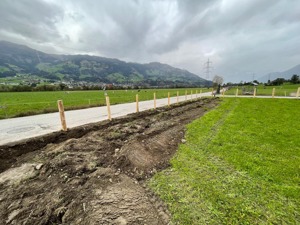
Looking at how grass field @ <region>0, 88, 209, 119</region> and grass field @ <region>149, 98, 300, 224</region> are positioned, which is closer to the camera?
grass field @ <region>149, 98, 300, 224</region>

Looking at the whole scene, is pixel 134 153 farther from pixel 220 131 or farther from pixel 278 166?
pixel 220 131

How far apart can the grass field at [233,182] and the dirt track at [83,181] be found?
0.39 metres

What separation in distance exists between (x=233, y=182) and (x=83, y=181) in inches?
122

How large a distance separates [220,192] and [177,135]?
3.37 metres

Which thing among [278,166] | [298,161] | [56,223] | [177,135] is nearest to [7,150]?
[56,223]

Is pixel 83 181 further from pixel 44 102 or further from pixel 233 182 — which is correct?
pixel 44 102

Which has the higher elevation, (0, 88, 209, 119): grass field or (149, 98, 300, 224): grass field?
(0, 88, 209, 119): grass field

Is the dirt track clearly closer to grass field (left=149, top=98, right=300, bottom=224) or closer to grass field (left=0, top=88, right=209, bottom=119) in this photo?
grass field (left=149, top=98, right=300, bottom=224)

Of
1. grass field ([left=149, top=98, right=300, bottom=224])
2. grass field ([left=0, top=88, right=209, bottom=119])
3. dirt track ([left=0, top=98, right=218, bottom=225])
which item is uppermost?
grass field ([left=0, top=88, right=209, bottom=119])

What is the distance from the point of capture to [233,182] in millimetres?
3105

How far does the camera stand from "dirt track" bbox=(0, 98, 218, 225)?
7.48ft

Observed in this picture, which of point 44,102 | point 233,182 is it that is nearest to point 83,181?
point 233,182

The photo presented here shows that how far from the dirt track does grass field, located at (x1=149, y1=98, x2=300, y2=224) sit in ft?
1.27

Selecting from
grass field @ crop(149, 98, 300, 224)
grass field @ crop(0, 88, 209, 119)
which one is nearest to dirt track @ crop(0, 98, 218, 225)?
grass field @ crop(149, 98, 300, 224)
